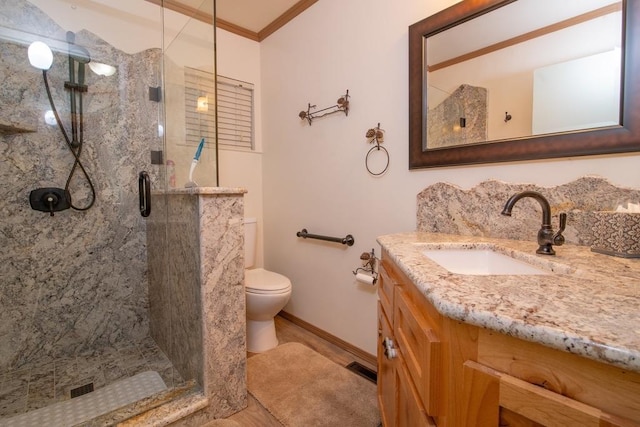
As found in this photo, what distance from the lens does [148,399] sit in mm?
1314

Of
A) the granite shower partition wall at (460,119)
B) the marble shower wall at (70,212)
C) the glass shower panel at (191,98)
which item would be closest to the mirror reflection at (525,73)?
the granite shower partition wall at (460,119)

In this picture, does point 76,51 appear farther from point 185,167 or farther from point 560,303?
point 560,303

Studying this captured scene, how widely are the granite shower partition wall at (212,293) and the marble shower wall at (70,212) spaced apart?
735 millimetres

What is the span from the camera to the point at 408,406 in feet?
2.61

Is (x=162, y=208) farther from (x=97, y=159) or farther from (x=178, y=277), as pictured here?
(x=97, y=159)

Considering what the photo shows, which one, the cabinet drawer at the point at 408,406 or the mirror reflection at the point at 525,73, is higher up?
the mirror reflection at the point at 525,73

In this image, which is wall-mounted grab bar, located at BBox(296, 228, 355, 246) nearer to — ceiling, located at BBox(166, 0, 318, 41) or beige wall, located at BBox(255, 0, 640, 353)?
beige wall, located at BBox(255, 0, 640, 353)

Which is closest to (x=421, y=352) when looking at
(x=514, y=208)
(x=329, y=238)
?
(x=514, y=208)

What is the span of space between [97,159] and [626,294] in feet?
8.31

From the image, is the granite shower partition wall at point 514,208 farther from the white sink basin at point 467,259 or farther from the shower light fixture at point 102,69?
the shower light fixture at point 102,69

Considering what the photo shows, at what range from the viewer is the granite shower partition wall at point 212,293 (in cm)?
136

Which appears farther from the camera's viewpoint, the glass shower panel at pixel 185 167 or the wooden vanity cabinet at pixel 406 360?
the glass shower panel at pixel 185 167

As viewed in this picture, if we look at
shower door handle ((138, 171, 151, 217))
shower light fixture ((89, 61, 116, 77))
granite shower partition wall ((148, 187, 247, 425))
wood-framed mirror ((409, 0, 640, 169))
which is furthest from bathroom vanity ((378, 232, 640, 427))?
shower light fixture ((89, 61, 116, 77))

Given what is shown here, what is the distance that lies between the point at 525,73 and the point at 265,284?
1784mm
